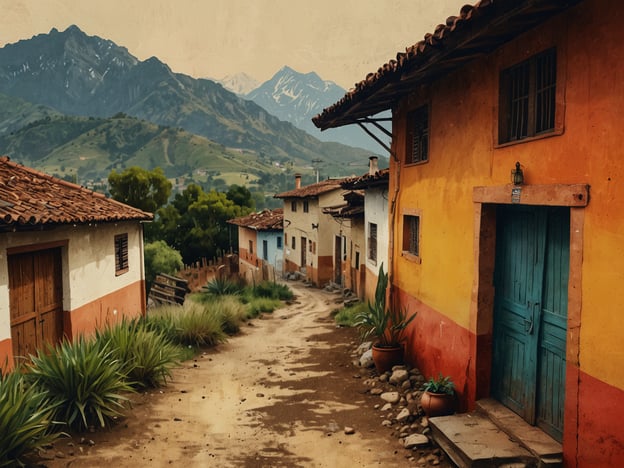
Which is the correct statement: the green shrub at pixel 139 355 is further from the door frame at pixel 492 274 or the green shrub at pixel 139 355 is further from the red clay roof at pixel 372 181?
the red clay roof at pixel 372 181

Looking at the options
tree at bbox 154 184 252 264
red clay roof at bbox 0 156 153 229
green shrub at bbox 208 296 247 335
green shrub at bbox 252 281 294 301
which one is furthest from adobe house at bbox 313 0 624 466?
tree at bbox 154 184 252 264

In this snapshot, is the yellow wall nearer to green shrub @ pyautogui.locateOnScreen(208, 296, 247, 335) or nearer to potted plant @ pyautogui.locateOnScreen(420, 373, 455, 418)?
potted plant @ pyautogui.locateOnScreen(420, 373, 455, 418)

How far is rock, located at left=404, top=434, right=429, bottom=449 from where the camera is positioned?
219 inches

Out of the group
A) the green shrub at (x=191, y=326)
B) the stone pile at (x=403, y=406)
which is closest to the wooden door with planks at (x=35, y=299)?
the green shrub at (x=191, y=326)

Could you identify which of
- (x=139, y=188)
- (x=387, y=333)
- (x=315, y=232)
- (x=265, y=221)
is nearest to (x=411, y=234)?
(x=387, y=333)

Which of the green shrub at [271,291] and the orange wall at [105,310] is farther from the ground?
the orange wall at [105,310]

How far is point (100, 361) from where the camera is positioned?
6.20m

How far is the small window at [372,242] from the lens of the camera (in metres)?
14.4

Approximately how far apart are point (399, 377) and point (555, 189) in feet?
14.3

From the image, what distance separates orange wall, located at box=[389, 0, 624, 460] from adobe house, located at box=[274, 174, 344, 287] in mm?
17007

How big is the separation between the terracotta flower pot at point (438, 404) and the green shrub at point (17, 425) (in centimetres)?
453

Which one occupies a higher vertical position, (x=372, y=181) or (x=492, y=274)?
(x=372, y=181)

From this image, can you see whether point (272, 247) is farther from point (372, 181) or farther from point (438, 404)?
point (438, 404)

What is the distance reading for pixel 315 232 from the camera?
26.0 meters
